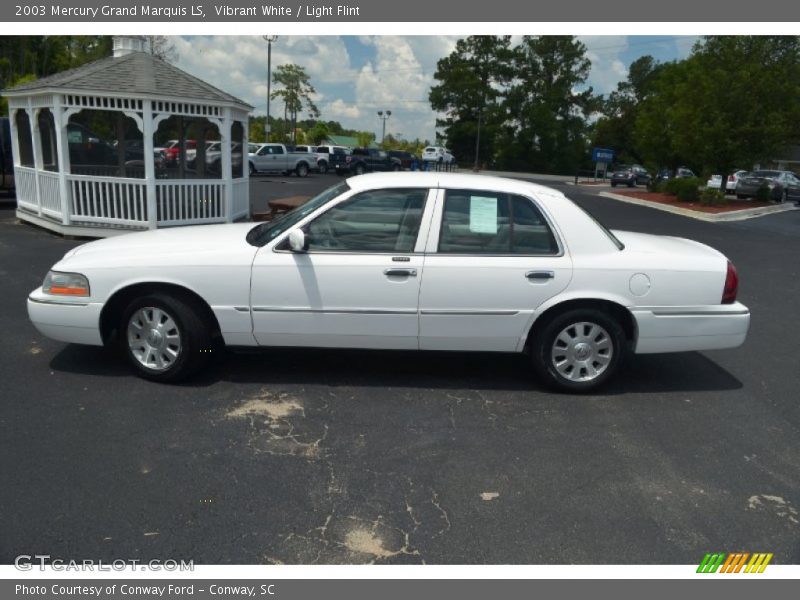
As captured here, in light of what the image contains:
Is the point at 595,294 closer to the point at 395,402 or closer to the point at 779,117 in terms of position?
the point at 395,402

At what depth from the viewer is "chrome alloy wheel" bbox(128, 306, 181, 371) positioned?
4.89 m

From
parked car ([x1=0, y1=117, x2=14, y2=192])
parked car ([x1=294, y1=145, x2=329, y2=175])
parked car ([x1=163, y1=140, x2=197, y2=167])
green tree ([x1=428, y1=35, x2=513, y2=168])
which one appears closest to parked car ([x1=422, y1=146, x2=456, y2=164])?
green tree ([x1=428, y1=35, x2=513, y2=168])

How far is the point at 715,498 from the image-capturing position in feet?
12.1

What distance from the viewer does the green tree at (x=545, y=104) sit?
65125mm

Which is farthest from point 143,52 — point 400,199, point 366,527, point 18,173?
point 366,527

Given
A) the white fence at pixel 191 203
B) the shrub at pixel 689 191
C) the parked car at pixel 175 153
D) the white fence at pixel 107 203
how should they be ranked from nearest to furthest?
the white fence at pixel 107 203 → the white fence at pixel 191 203 → the parked car at pixel 175 153 → the shrub at pixel 689 191

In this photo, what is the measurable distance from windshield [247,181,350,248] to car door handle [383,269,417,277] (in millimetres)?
767

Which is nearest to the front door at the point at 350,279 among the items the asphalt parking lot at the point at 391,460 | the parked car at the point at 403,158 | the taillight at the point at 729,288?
the asphalt parking lot at the point at 391,460

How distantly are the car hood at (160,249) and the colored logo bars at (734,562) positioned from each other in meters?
3.53

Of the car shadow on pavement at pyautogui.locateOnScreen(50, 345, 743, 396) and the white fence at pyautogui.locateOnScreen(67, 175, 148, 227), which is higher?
the white fence at pyautogui.locateOnScreen(67, 175, 148, 227)

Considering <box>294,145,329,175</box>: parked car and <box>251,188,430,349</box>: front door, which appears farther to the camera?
<box>294,145,329,175</box>: parked car

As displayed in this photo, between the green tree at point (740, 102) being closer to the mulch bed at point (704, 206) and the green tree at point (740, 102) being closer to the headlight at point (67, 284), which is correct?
the mulch bed at point (704, 206)

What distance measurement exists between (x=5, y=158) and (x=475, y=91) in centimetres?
5522

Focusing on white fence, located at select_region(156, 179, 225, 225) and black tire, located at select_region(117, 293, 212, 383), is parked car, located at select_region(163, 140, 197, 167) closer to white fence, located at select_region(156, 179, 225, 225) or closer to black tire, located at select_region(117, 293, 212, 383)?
white fence, located at select_region(156, 179, 225, 225)
